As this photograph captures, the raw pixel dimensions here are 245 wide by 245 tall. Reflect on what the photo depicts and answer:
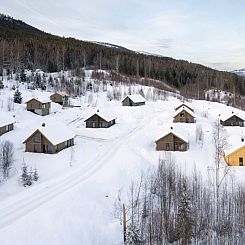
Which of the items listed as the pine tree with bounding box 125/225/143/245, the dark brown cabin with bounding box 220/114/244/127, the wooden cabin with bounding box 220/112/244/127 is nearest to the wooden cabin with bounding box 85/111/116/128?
the wooden cabin with bounding box 220/112/244/127

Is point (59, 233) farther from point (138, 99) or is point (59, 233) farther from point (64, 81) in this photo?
point (64, 81)

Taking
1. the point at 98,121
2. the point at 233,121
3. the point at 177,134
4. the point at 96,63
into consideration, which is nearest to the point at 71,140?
the point at 98,121

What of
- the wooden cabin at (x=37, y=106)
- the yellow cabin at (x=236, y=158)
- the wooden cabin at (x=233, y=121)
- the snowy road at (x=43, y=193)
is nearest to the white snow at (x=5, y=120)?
the wooden cabin at (x=37, y=106)

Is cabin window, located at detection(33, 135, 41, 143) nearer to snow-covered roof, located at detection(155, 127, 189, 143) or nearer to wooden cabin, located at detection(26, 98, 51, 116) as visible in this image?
A: snow-covered roof, located at detection(155, 127, 189, 143)

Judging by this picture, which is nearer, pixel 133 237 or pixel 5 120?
pixel 133 237

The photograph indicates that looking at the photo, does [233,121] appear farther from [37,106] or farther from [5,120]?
[5,120]
